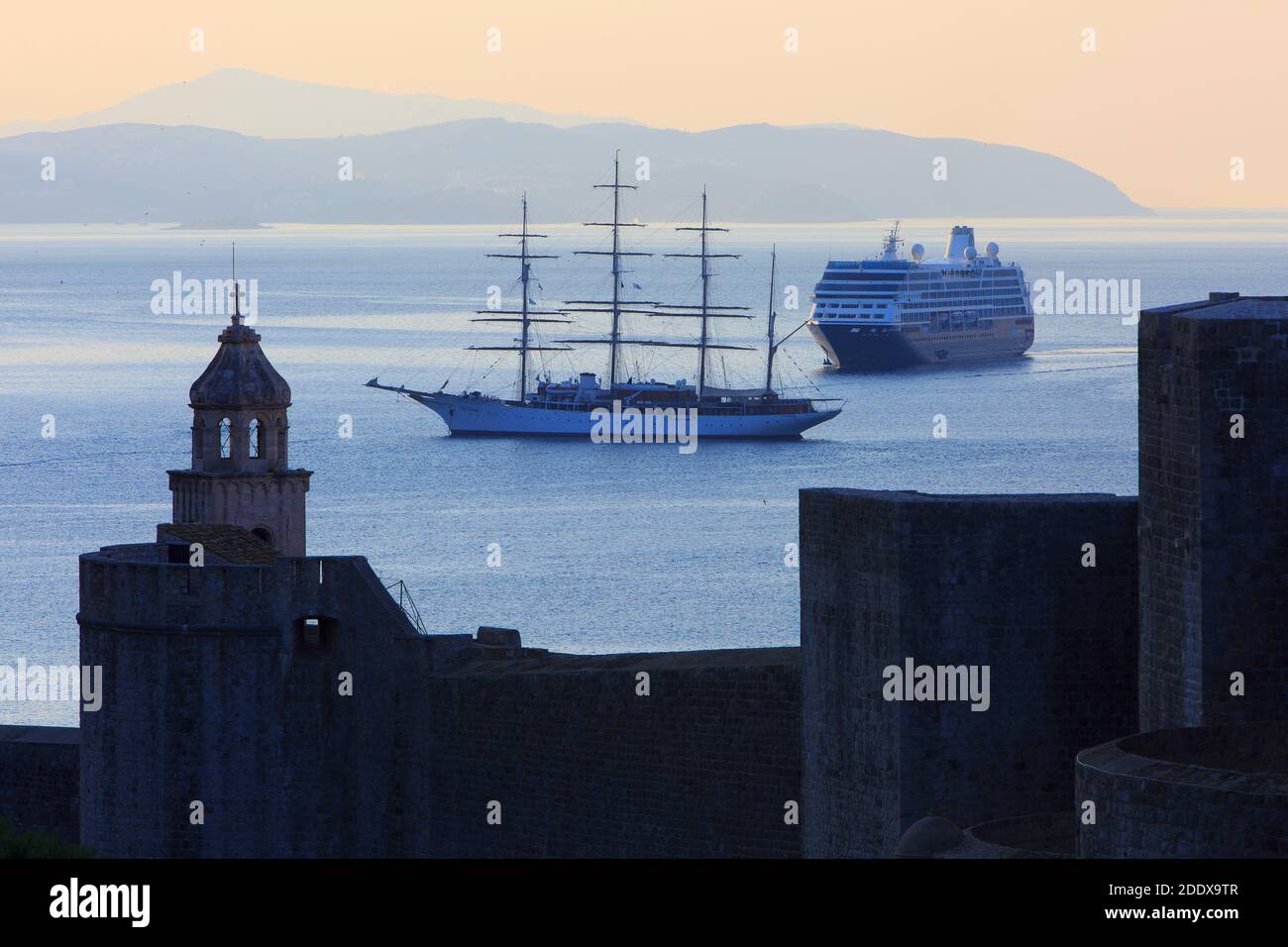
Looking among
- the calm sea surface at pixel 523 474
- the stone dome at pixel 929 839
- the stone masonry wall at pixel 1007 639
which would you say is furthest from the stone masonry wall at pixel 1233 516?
the calm sea surface at pixel 523 474

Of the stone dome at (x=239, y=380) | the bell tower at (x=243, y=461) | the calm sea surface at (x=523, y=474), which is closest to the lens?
the bell tower at (x=243, y=461)

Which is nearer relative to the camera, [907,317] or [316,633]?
[316,633]

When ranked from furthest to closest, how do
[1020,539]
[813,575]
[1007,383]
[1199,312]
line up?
[1007,383] < [813,575] < [1020,539] < [1199,312]

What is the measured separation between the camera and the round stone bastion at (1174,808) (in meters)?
14.4

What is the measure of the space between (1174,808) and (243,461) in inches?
664

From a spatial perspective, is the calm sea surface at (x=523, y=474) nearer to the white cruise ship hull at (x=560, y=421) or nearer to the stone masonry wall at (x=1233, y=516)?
the white cruise ship hull at (x=560, y=421)

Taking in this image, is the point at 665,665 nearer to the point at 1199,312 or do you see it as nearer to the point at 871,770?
the point at 871,770

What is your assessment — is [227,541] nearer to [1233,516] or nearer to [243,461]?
[243,461]

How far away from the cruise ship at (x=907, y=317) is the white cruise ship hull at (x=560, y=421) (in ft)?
108

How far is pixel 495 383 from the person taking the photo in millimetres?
150625

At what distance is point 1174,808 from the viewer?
48.1 feet

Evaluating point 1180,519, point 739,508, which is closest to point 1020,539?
point 1180,519

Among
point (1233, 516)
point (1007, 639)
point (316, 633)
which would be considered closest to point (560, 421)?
point (316, 633)
